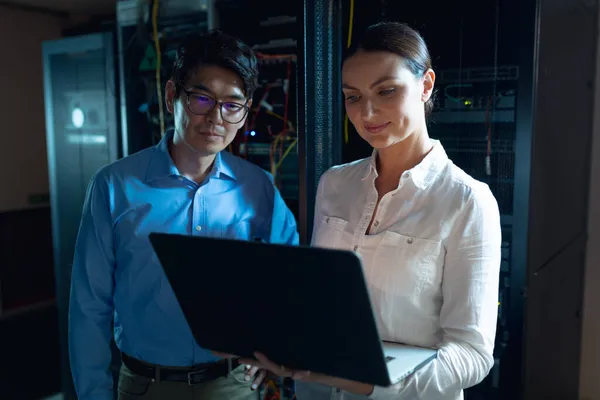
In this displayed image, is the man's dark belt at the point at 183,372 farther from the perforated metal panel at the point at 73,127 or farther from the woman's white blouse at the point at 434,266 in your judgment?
the perforated metal panel at the point at 73,127

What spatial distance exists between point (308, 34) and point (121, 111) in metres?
1.15

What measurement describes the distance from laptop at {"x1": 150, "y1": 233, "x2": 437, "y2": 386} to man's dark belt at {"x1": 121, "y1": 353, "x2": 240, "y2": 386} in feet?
1.10

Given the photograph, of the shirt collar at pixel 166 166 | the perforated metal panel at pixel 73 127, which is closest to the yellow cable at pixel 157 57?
the perforated metal panel at pixel 73 127

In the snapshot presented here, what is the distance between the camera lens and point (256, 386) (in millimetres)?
1374

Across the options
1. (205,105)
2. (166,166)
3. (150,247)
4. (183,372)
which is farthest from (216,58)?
(183,372)

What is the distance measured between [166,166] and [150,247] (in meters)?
0.21

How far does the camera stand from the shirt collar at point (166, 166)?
1.35 m

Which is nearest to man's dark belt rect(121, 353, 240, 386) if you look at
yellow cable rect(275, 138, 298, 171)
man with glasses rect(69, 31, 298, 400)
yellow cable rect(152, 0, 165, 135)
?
man with glasses rect(69, 31, 298, 400)

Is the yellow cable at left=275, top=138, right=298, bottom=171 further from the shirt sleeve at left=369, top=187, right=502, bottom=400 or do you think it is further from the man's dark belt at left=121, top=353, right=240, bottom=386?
the shirt sleeve at left=369, top=187, right=502, bottom=400

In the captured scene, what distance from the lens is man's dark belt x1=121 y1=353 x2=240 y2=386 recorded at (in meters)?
1.31

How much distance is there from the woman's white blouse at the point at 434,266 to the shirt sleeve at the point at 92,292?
0.54 meters

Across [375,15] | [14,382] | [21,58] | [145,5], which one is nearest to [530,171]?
[375,15]

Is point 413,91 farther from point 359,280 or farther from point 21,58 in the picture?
point 21,58

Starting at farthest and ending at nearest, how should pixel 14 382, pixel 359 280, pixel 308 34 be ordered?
1. pixel 14 382
2. pixel 308 34
3. pixel 359 280
